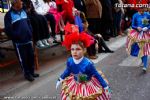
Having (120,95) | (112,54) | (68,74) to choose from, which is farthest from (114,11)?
(68,74)

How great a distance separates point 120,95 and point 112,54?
12.4 ft

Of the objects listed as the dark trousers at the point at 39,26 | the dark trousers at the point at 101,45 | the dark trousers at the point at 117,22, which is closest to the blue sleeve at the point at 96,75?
the dark trousers at the point at 39,26

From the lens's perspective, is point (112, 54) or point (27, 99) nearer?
point (27, 99)

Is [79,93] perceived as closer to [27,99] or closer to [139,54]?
[27,99]

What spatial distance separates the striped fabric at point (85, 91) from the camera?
5004mm

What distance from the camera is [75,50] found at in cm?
503

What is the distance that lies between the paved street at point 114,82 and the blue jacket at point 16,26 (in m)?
0.93

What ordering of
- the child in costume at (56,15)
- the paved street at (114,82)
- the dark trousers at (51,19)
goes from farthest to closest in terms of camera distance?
the child in costume at (56,15), the dark trousers at (51,19), the paved street at (114,82)

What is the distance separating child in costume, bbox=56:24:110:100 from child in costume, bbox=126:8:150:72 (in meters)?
3.82


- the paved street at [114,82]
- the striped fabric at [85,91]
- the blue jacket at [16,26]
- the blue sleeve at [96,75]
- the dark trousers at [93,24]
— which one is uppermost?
the blue jacket at [16,26]

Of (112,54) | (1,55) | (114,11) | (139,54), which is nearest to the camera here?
(139,54)

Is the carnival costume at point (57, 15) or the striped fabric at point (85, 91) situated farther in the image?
the carnival costume at point (57, 15)

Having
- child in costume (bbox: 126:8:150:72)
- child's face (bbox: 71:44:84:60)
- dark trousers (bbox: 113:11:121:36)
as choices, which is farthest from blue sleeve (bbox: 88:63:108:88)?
dark trousers (bbox: 113:11:121:36)

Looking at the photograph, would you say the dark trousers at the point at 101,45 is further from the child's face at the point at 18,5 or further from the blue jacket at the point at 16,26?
the child's face at the point at 18,5
